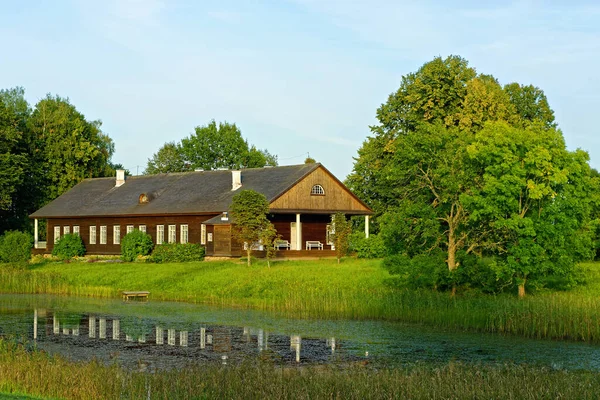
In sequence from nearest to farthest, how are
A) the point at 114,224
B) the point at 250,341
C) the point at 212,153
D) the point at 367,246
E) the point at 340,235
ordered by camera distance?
1. the point at 250,341
2. the point at 340,235
3. the point at 367,246
4. the point at 114,224
5. the point at 212,153

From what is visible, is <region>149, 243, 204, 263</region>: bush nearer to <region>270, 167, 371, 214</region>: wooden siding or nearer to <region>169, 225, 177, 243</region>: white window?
<region>169, 225, 177, 243</region>: white window

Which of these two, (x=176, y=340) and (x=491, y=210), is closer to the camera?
(x=176, y=340)

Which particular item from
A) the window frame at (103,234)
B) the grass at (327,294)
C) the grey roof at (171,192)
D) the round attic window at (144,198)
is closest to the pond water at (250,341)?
the grass at (327,294)

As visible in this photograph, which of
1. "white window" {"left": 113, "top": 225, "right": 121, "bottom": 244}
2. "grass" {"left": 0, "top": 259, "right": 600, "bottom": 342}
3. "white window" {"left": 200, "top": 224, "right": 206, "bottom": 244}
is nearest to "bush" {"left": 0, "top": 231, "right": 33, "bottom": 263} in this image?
"grass" {"left": 0, "top": 259, "right": 600, "bottom": 342}

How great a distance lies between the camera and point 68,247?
181 feet

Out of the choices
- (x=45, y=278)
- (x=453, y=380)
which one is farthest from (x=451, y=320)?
(x=45, y=278)

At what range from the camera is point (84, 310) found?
101ft

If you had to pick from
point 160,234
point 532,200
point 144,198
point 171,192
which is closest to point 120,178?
point 144,198

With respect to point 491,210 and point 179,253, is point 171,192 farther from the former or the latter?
point 491,210

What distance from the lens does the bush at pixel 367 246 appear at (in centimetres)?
4599

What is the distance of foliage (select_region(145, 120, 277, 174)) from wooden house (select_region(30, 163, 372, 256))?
86.0 ft

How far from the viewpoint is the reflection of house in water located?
20.5 metres

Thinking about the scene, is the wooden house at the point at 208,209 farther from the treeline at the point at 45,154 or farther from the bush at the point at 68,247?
the treeline at the point at 45,154

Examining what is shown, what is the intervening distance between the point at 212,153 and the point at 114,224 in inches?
1212
